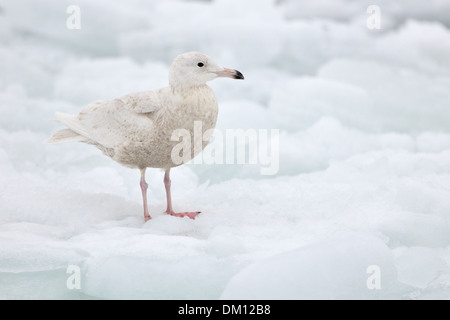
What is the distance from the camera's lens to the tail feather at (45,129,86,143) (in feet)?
11.4

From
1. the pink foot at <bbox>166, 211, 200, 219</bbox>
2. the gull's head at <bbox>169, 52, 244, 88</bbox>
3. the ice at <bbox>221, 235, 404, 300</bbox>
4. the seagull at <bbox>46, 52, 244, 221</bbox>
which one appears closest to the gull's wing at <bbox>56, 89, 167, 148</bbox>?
the seagull at <bbox>46, 52, 244, 221</bbox>

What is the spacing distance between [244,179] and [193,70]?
4.71 ft

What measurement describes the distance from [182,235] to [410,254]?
125cm

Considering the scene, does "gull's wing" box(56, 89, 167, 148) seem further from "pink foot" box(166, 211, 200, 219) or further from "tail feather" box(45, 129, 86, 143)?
"pink foot" box(166, 211, 200, 219)

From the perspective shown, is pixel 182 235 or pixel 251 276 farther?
pixel 182 235

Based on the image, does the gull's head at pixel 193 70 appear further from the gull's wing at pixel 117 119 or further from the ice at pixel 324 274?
the ice at pixel 324 274

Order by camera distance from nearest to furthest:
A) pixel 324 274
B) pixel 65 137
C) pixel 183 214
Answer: pixel 324 274, pixel 183 214, pixel 65 137

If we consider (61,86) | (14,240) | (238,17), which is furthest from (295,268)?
(238,17)

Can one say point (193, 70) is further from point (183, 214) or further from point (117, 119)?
point (183, 214)

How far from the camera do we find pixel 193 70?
125 inches

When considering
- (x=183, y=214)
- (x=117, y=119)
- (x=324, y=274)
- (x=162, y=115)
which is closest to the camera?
(x=324, y=274)

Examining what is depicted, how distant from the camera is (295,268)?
2547 millimetres

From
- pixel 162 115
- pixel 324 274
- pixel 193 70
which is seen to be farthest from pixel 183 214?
pixel 324 274
